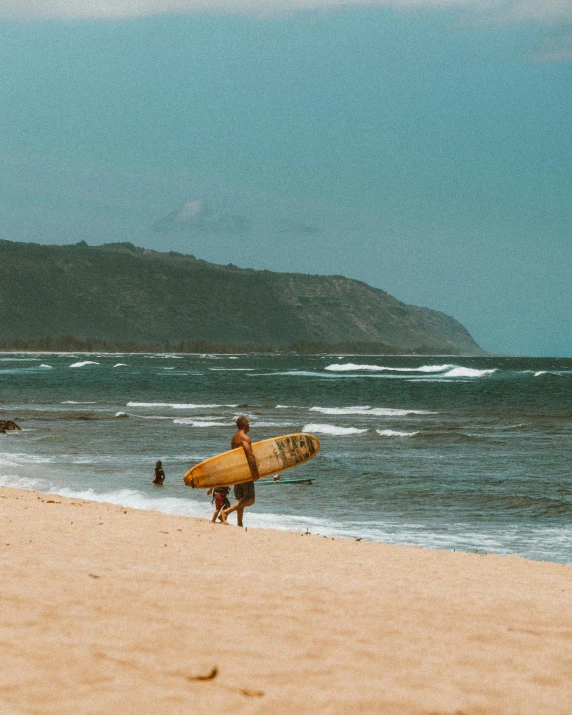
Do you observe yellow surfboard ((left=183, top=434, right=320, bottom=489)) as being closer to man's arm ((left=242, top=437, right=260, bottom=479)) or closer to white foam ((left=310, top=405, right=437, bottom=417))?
man's arm ((left=242, top=437, right=260, bottom=479))

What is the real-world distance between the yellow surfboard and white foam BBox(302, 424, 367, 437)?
50.7ft

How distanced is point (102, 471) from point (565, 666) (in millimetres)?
17160

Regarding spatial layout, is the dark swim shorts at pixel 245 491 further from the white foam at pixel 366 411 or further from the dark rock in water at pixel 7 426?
the white foam at pixel 366 411

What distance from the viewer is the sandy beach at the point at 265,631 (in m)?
5.09

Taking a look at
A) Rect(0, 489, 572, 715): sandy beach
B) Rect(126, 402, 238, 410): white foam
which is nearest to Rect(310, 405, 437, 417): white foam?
Rect(126, 402, 238, 410): white foam

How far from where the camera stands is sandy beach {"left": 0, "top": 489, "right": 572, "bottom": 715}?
16.7 feet

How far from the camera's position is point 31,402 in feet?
163

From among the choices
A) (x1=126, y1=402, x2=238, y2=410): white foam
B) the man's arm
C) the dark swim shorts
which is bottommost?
(x1=126, y1=402, x2=238, y2=410): white foam

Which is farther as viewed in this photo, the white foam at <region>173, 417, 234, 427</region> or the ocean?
the white foam at <region>173, 417, 234, 427</region>

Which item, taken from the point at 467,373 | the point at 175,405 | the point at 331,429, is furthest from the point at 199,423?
the point at 467,373

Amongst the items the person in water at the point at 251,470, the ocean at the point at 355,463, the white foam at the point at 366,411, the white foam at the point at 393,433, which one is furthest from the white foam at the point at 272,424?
the person in water at the point at 251,470

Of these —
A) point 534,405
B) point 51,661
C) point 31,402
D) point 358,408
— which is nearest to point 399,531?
point 51,661

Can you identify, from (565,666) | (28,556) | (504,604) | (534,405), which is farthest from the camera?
(534,405)

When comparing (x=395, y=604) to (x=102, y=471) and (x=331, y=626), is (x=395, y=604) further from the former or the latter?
(x=102, y=471)
